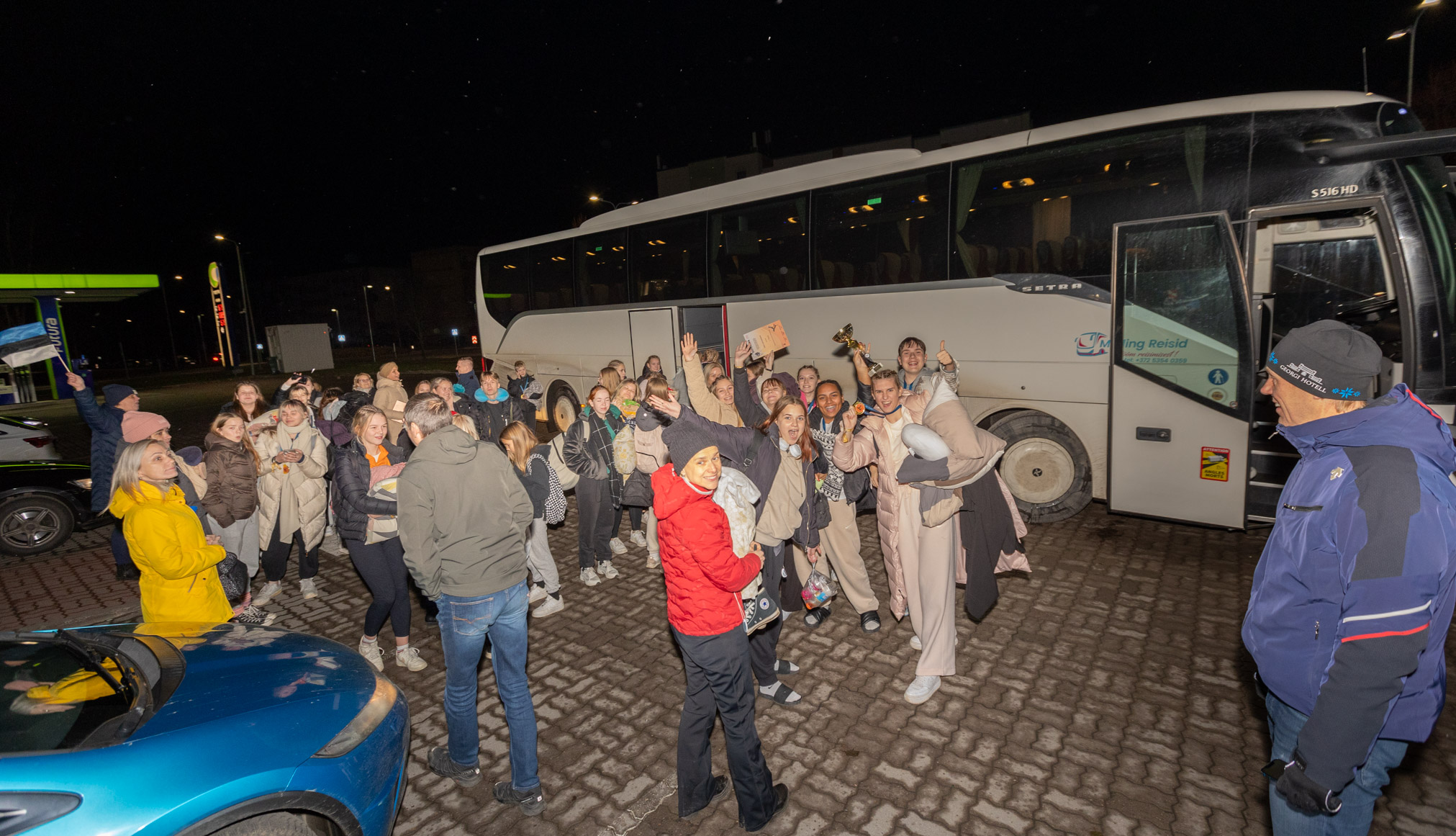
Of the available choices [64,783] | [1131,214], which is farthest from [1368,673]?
[1131,214]

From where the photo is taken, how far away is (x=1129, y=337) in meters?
6.73

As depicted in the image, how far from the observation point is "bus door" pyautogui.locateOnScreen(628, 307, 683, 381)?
37.4 feet

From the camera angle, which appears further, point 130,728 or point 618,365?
point 618,365

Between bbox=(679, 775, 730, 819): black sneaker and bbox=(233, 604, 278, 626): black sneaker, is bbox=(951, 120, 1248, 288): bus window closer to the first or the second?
bbox=(679, 775, 730, 819): black sneaker

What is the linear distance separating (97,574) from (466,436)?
7736mm

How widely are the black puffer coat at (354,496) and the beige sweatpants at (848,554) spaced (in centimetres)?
305

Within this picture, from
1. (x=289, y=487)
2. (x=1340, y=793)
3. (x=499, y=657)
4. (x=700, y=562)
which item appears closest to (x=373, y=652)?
(x=289, y=487)

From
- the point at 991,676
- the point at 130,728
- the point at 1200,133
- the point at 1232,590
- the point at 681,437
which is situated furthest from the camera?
the point at 1200,133

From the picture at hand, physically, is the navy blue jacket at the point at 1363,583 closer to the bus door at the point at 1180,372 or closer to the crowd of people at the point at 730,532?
the crowd of people at the point at 730,532

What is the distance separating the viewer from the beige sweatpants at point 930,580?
4.12 meters

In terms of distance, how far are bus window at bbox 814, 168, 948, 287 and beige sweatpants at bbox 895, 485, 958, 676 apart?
4603 millimetres

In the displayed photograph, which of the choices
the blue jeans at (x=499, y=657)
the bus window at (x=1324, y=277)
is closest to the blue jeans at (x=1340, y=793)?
the blue jeans at (x=499, y=657)

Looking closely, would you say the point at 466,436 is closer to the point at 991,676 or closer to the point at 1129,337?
the point at 991,676

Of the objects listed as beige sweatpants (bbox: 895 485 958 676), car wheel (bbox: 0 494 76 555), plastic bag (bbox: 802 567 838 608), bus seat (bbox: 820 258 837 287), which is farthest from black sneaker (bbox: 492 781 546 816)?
car wheel (bbox: 0 494 76 555)
